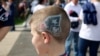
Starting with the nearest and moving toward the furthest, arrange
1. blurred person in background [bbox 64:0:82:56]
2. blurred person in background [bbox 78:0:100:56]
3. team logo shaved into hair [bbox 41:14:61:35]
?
team logo shaved into hair [bbox 41:14:61:35] < blurred person in background [bbox 78:0:100:56] < blurred person in background [bbox 64:0:82:56]

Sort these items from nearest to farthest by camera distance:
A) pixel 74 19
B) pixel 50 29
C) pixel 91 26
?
pixel 50 29 → pixel 91 26 → pixel 74 19

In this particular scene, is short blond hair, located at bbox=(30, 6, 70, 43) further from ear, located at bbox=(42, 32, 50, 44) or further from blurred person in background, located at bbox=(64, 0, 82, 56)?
blurred person in background, located at bbox=(64, 0, 82, 56)

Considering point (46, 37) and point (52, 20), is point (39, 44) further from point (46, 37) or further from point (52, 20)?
point (52, 20)

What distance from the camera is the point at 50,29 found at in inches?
81.9

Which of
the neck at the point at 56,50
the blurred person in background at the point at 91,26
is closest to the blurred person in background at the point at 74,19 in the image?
the blurred person in background at the point at 91,26

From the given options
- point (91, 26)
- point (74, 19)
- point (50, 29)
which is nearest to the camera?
point (50, 29)

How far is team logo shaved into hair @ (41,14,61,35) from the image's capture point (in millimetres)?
2080

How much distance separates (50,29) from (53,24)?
0.12ft

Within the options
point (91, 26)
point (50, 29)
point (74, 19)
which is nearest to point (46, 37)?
point (50, 29)

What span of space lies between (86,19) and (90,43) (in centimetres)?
43

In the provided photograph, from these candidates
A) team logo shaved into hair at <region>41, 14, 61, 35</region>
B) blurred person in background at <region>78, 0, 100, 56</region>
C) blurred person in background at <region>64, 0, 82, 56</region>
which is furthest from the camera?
blurred person in background at <region>64, 0, 82, 56</region>

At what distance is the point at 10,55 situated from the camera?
901cm

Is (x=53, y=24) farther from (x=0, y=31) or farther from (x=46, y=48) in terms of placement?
(x=0, y=31)

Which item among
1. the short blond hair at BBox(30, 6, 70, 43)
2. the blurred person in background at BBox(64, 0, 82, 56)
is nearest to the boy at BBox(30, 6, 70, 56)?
the short blond hair at BBox(30, 6, 70, 43)
